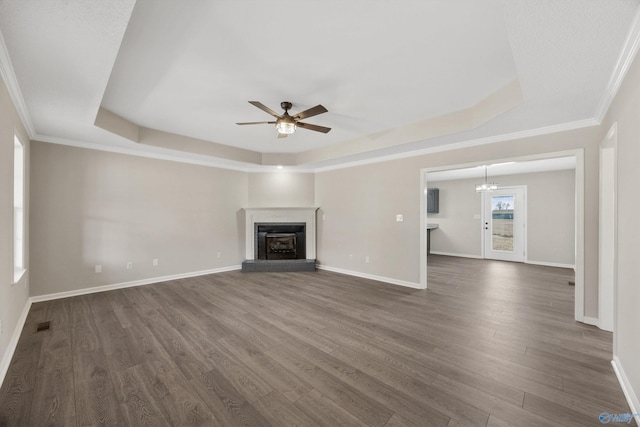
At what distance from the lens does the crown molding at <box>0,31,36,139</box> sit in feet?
6.00

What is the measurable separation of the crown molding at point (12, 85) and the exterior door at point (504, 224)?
915cm

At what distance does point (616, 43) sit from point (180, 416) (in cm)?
366

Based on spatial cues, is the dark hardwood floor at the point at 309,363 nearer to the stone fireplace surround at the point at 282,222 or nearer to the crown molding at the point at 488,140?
the stone fireplace surround at the point at 282,222

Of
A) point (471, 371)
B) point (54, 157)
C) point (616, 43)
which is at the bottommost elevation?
point (471, 371)

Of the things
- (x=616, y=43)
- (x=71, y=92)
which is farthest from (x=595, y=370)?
(x=71, y=92)

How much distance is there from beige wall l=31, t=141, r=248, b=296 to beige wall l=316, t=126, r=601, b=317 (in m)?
2.22

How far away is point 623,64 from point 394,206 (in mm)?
3237

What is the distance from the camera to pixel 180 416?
64.2 inches

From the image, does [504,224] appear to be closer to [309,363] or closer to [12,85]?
[309,363]

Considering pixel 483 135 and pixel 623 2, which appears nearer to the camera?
pixel 623 2

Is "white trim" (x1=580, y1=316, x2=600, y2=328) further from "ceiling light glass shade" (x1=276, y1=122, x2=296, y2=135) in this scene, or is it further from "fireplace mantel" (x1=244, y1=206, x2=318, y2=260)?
"fireplace mantel" (x1=244, y1=206, x2=318, y2=260)

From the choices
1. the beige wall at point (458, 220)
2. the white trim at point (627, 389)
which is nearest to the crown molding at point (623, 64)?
the white trim at point (627, 389)

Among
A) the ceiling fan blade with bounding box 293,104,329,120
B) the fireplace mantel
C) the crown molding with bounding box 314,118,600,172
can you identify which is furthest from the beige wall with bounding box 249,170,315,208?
the ceiling fan blade with bounding box 293,104,329,120

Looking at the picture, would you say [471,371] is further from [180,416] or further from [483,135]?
[483,135]
